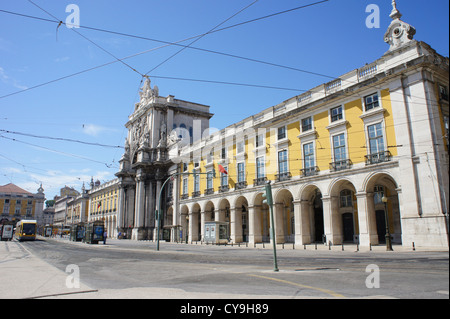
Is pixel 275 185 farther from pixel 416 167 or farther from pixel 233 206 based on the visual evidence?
pixel 416 167

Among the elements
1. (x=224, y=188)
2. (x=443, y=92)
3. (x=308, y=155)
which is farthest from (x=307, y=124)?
(x=224, y=188)

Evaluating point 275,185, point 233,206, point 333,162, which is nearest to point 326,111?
point 333,162

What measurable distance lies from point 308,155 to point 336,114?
4319mm

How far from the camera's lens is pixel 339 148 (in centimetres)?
2748

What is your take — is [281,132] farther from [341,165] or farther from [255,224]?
[255,224]

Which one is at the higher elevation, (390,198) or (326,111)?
(326,111)

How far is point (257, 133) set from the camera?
3581cm

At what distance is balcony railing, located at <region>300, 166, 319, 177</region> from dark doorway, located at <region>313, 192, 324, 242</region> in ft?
17.0

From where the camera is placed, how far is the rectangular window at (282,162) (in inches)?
1266

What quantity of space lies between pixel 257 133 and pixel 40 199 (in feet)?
328

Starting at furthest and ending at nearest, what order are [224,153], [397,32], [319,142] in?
[224,153] → [319,142] → [397,32]

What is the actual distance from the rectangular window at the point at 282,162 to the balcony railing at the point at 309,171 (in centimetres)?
213

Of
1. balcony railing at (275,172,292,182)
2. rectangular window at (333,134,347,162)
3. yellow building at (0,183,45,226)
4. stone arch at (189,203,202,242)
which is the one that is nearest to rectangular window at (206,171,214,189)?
stone arch at (189,203,202,242)

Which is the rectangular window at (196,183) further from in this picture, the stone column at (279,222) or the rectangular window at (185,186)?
the stone column at (279,222)
